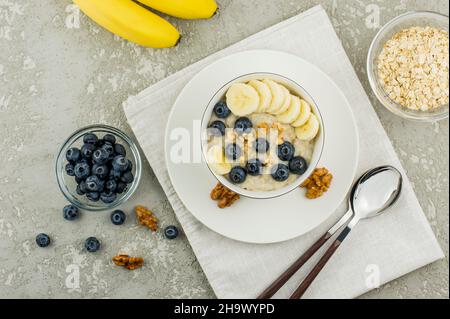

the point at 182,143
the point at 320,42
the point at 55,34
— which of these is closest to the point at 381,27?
the point at 320,42

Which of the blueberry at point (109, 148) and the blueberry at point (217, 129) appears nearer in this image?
the blueberry at point (217, 129)

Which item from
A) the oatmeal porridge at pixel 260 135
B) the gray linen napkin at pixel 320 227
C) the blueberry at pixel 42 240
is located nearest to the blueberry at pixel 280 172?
the oatmeal porridge at pixel 260 135

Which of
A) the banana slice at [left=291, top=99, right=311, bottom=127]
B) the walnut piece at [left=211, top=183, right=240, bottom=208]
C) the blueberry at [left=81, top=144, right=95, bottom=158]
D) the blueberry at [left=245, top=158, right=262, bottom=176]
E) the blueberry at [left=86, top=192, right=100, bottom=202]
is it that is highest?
the banana slice at [left=291, top=99, right=311, bottom=127]

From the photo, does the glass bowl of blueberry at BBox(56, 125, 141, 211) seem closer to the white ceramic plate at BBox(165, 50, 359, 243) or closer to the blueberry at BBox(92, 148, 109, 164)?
the blueberry at BBox(92, 148, 109, 164)

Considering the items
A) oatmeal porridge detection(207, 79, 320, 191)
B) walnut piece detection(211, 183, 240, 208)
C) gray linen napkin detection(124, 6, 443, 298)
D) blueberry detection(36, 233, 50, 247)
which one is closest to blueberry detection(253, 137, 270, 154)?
oatmeal porridge detection(207, 79, 320, 191)

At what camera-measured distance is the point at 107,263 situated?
123cm

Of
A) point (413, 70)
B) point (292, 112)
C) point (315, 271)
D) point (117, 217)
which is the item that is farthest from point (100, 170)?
point (413, 70)

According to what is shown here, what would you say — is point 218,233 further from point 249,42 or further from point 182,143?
point 249,42

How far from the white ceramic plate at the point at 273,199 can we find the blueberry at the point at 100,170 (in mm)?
152

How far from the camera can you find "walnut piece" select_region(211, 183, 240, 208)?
1.10m

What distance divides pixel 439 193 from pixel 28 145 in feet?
3.56

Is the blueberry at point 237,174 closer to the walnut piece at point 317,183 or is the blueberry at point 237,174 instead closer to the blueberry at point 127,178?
the walnut piece at point 317,183

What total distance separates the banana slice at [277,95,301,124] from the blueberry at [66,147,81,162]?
0.49m

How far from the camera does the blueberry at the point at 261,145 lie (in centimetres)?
99
